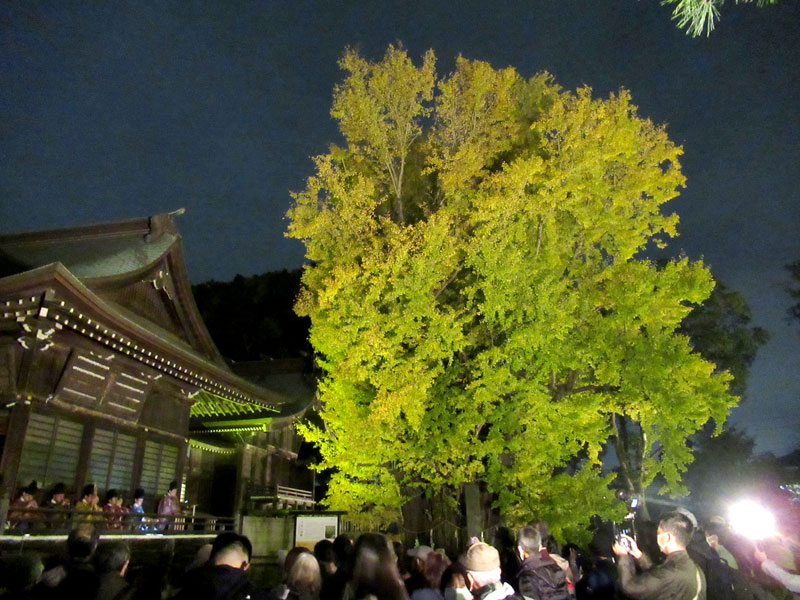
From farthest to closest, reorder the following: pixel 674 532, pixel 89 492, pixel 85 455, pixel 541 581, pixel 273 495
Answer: pixel 273 495, pixel 85 455, pixel 89 492, pixel 541 581, pixel 674 532

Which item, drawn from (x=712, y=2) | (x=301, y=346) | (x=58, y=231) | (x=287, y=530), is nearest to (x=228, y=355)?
(x=301, y=346)

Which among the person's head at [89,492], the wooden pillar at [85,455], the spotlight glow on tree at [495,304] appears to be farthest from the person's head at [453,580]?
the wooden pillar at [85,455]

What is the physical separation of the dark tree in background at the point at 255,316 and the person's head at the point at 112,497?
22.4 metres

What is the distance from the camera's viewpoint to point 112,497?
10320mm

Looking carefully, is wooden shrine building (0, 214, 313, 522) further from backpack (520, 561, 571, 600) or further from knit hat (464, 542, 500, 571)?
backpack (520, 561, 571, 600)

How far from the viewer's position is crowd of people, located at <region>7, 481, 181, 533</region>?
26.9 feet

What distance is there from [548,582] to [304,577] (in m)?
1.87

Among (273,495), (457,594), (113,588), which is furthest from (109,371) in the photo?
(457,594)

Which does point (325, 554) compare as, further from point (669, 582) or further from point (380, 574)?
point (669, 582)

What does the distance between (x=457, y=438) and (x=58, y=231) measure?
1159 cm

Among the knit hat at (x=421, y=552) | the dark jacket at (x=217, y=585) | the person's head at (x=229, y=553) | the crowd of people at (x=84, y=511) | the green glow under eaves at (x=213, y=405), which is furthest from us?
the green glow under eaves at (x=213, y=405)

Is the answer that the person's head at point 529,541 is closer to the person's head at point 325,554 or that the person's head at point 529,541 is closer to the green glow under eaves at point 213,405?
the person's head at point 325,554

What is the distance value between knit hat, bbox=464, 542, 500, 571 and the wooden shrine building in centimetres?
763

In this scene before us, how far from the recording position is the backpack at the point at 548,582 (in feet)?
12.8
